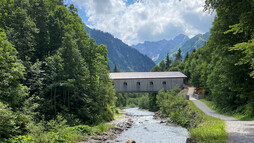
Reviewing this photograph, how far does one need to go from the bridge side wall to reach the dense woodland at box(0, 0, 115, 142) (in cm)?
1212

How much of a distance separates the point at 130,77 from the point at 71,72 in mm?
21242

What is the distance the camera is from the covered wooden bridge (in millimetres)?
40375

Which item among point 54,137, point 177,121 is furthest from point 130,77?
point 54,137

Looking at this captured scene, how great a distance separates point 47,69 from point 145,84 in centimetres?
2349

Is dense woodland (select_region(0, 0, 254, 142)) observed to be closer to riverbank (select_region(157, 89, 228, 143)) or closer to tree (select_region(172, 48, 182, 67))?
riverbank (select_region(157, 89, 228, 143))

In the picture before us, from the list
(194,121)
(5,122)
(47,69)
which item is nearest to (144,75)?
(194,121)

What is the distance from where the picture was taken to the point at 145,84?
4103 cm

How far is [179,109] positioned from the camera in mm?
27422

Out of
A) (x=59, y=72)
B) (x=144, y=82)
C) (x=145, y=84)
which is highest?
(x=59, y=72)

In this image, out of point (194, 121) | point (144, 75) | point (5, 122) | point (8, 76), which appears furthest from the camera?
point (144, 75)

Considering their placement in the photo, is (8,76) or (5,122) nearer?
(5,122)

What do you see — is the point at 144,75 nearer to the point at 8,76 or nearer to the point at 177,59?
the point at 8,76

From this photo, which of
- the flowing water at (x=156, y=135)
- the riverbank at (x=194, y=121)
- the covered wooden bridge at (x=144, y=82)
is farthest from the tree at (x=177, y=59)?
the flowing water at (x=156, y=135)

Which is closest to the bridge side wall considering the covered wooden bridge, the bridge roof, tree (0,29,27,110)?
the covered wooden bridge
